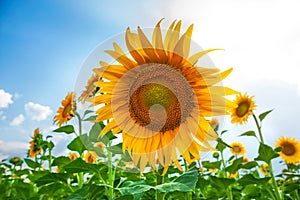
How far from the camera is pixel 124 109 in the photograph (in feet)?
4.83

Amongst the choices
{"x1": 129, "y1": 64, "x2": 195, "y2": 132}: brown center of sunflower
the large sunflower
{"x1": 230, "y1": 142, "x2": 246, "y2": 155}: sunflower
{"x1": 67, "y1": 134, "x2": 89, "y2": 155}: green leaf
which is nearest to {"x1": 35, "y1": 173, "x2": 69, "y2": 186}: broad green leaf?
{"x1": 67, "y1": 134, "x2": 89, "y2": 155}: green leaf

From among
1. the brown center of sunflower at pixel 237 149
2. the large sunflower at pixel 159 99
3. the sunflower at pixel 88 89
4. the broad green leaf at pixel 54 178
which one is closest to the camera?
the large sunflower at pixel 159 99

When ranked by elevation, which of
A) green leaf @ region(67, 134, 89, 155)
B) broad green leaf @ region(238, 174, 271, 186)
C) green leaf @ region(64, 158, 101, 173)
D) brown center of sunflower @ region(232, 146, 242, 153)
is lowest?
broad green leaf @ region(238, 174, 271, 186)

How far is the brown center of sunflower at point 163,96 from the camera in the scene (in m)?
1.36

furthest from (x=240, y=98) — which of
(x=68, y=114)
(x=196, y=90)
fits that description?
(x=196, y=90)

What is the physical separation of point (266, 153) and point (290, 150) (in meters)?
2.16

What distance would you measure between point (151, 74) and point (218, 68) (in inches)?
11.5

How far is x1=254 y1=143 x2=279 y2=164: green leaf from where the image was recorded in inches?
92.9

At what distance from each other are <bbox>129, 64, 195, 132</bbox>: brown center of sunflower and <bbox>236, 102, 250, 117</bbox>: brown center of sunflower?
2.26 metres

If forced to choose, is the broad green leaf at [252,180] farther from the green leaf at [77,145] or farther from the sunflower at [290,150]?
the sunflower at [290,150]

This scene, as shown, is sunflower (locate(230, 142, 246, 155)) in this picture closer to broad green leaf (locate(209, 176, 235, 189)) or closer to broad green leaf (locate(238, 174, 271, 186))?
broad green leaf (locate(238, 174, 271, 186))

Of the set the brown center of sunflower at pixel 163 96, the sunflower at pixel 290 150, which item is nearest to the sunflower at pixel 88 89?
the brown center of sunflower at pixel 163 96

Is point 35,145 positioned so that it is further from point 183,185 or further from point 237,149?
point 183,185

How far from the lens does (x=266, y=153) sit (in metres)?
2.38
